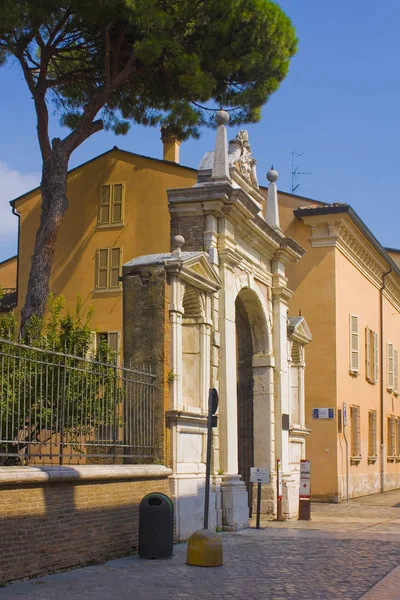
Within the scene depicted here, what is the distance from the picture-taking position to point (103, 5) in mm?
18328

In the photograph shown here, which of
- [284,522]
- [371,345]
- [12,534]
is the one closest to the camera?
[12,534]

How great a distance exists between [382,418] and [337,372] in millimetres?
6980

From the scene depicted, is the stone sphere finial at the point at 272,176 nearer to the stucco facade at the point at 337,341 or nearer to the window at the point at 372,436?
the stucco facade at the point at 337,341

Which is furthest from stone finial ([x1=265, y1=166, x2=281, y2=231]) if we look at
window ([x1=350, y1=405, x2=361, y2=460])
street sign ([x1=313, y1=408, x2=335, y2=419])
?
window ([x1=350, y1=405, x2=361, y2=460])

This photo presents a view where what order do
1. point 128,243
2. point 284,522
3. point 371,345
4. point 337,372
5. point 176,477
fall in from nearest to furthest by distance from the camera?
point 176,477, point 284,522, point 337,372, point 128,243, point 371,345

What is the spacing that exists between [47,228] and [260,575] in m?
10.2

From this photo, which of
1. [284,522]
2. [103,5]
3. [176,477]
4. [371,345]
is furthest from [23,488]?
[371,345]

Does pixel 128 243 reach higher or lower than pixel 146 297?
higher

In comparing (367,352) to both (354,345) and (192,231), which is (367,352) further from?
(192,231)

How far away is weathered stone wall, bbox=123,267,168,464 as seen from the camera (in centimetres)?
1284

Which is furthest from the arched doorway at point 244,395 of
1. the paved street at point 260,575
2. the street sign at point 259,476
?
the paved street at point 260,575

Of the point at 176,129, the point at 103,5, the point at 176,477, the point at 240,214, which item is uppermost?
the point at 103,5

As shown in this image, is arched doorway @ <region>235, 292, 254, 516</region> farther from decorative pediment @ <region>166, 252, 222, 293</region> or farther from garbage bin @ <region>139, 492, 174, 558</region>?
garbage bin @ <region>139, 492, 174, 558</region>

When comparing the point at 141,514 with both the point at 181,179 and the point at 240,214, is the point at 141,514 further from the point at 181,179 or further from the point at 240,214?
the point at 181,179
